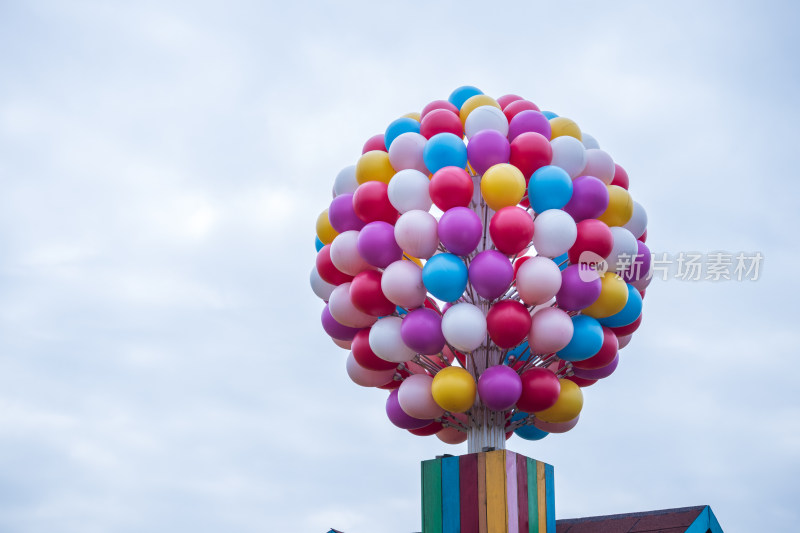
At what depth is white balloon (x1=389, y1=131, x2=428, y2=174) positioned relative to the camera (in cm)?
824

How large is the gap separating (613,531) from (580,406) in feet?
3.71

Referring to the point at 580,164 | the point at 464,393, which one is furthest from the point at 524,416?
the point at 580,164

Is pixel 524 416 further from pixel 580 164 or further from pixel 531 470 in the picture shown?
pixel 580 164

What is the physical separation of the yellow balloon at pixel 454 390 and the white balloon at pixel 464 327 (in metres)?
0.25

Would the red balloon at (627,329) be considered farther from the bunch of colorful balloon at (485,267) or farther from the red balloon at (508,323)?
the red balloon at (508,323)

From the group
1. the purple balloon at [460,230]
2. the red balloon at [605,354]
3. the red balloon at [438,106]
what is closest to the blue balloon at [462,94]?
the red balloon at [438,106]

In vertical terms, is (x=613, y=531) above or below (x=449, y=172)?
below

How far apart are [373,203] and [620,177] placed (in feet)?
8.06

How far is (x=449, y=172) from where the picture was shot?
7.79 m

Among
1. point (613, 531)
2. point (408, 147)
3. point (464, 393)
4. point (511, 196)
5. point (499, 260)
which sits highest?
point (408, 147)

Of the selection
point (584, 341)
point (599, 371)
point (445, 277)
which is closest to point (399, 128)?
point (445, 277)

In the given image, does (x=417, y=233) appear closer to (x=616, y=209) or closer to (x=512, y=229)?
(x=512, y=229)

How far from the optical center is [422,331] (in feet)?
25.4

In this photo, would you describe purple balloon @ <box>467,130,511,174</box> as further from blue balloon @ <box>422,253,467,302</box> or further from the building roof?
the building roof
